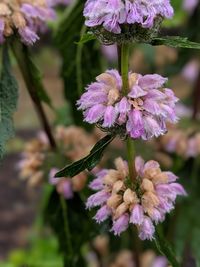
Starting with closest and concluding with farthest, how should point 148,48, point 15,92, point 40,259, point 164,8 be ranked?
1. point 164,8
2. point 15,92
3. point 148,48
4. point 40,259

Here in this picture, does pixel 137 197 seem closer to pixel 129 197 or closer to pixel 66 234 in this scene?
pixel 129 197

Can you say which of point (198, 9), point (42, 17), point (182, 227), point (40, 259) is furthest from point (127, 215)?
point (40, 259)

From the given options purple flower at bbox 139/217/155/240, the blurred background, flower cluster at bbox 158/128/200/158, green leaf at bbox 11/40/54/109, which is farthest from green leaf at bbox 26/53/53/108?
flower cluster at bbox 158/128/200/158

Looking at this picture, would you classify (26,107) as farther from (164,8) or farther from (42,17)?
(164,8)

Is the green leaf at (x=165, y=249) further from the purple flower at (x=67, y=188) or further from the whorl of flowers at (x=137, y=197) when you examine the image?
the purple flower at (x=67, y=188)

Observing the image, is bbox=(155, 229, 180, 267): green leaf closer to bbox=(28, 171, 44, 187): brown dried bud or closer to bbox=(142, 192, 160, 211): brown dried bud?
bbox=(142, 192, 160, 211): brown dried bud

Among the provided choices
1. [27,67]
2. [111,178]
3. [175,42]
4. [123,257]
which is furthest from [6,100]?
[123,257]
